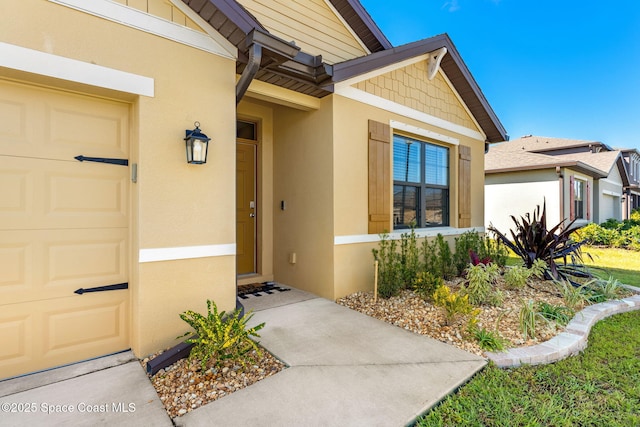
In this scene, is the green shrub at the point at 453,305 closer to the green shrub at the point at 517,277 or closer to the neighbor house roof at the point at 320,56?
the green shrub at the point at 517,277

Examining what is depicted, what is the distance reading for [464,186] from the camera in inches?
260

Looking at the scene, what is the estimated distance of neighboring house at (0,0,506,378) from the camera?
8.25 ft

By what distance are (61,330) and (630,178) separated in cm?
2679

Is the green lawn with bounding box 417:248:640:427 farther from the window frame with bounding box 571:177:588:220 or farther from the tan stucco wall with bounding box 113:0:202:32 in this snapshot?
the window frame with bounding box 571:177:588:220

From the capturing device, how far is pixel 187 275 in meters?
3.09

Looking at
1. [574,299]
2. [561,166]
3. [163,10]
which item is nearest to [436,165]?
[574,299]

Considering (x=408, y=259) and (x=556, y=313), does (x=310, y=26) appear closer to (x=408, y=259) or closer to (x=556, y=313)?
(x=408, y=259)

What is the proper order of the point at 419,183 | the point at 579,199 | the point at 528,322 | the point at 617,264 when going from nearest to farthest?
the point at 528,322
the point at 419,183
the point at 617,264
the point at 579,199

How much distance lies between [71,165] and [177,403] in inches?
84.9

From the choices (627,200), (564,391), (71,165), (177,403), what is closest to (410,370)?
(564,391)

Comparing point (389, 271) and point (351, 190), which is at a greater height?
point (351, 190)

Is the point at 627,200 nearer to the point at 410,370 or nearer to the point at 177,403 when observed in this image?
the point at 410,370

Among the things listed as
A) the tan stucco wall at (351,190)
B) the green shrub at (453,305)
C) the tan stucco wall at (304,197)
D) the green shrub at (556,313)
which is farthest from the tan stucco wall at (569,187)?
the tan stucco wall at (304,197)

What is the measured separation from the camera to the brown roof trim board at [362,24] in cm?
498
